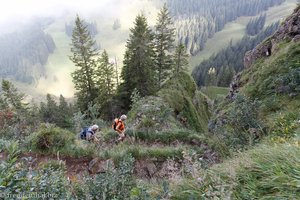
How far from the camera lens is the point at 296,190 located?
3.32 meters

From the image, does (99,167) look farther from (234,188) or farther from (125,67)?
(125,67)

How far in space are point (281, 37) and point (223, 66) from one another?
111 m

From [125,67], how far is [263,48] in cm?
1869

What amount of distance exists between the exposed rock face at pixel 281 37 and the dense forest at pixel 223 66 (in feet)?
249

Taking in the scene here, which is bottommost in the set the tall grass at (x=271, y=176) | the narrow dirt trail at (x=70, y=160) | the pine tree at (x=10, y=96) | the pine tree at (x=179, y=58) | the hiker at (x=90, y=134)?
the narrow dirt trail at (x=70, y=160)

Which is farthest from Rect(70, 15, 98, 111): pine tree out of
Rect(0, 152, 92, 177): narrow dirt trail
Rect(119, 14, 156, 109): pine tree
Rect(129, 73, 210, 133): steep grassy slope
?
Rect(0, 152, 92, 177): narrow dirt trail

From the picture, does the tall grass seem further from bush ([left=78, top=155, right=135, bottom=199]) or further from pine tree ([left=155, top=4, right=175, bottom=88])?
pine tree ([left=155, top=4, right=175, bottom=88])

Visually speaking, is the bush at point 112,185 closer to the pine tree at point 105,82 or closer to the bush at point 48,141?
the bush at point 48,141

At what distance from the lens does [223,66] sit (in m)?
134

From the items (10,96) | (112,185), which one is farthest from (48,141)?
(10,96)

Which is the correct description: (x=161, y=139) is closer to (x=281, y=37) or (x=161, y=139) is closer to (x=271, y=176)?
(x=271, y=176)

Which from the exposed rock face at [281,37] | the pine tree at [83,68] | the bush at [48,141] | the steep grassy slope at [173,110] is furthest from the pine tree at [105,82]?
the bush at [48,141]

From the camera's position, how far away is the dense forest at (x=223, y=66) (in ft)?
354

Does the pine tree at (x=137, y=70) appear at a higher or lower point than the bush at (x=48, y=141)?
higher
